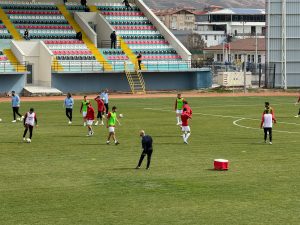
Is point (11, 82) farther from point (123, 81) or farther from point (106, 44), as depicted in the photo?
point (106, 44)

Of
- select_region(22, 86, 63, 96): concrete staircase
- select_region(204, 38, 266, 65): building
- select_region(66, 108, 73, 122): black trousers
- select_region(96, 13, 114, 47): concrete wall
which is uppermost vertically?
select_region(96, 13, 114, 47): concrete wall

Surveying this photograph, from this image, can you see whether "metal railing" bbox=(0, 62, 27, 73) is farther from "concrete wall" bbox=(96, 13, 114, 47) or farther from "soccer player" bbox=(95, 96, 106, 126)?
"soccer player" bbox=(95, 96, 106, 126)

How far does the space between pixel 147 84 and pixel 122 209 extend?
5943 cm

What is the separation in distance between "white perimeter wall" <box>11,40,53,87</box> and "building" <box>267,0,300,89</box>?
73.7 feet

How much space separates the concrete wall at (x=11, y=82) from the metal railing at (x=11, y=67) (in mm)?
533

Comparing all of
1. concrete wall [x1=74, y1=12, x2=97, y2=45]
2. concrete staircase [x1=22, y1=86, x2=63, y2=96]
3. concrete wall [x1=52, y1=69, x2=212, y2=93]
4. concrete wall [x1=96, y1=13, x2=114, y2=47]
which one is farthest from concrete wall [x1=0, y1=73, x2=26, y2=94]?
concrete wall [x1=96, y1=13, x2=114, y2=47]

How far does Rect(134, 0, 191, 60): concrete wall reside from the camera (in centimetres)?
8900

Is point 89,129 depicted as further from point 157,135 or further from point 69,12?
point 69,12

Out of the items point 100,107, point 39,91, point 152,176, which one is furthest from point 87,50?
point 152,176

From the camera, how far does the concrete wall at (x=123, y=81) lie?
265 feet

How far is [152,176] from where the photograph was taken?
3192 centimetres

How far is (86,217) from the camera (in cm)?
2461

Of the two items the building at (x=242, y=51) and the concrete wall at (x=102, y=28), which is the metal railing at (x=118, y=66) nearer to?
the concrete wall at (x=102, y=28)

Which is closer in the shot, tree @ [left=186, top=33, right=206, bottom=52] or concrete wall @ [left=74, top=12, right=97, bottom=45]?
concrete wall @ [left=74, top=12, right=97, bottom=45]
